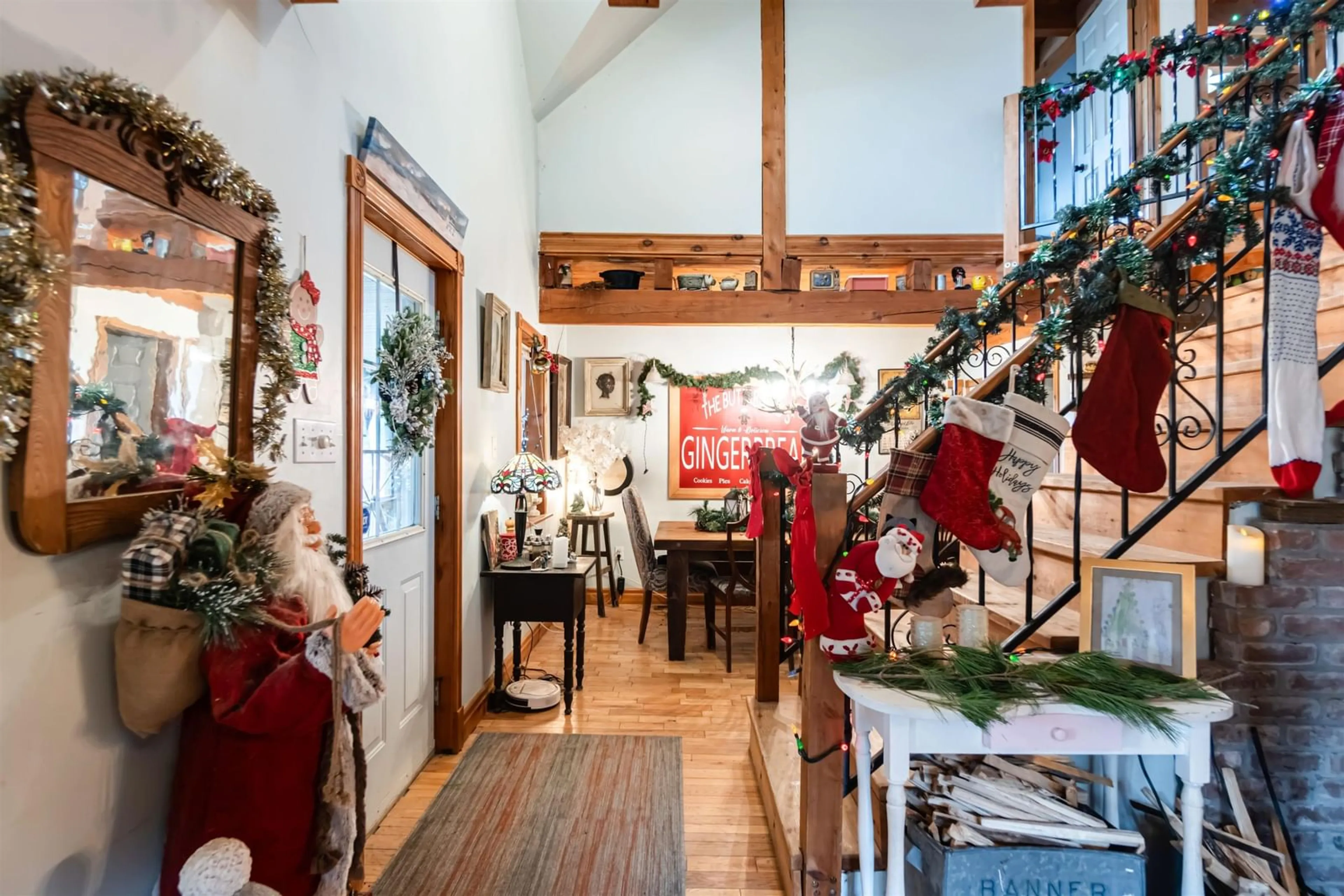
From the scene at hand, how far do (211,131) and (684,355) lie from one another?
418 centimetres

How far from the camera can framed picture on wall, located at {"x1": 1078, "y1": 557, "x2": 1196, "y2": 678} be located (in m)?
1.35

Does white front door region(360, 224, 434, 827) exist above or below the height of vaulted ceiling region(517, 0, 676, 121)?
below

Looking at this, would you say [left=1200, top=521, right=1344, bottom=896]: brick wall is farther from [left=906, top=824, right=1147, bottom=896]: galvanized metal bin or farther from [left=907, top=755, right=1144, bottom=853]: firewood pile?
[left=906, top=824, right=1147, bottom=896]: galvanized metal bin

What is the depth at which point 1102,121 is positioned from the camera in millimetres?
4414

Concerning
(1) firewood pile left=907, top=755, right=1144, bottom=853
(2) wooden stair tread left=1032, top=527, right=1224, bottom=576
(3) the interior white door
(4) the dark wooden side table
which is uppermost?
(3) the interior white door

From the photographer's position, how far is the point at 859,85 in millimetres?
4707

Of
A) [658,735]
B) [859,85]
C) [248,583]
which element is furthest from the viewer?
[859,85]

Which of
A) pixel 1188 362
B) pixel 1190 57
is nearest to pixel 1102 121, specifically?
pixel 1190 57

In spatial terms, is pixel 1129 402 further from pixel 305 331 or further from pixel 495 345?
pixel 495 345

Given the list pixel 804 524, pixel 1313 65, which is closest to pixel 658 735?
pixel 804 524

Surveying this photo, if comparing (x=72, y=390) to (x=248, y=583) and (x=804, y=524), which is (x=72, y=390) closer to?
(x=248, y=583)

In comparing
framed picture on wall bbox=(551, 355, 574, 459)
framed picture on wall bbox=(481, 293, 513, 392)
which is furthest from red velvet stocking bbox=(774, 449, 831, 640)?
framed picture on wall bbox=(551, 355, 574, 459)

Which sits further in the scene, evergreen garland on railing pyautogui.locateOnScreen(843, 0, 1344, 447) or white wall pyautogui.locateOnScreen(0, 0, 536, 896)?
evergreen garland on railing pyautogui.locateOnScreen(843, 0, 1344, 447)

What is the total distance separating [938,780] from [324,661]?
1411 millimetres
